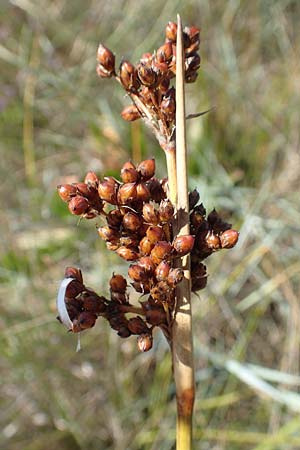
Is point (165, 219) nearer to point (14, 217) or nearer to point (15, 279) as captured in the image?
point (15, 279)

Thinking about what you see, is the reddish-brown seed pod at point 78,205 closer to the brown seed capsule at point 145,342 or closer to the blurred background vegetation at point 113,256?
the brown seed capsule at point 145,342

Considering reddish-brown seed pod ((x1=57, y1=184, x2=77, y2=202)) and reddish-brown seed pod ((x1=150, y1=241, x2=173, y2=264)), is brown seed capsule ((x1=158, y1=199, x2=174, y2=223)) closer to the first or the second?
reddish-brown seed pod ((x1=150, y1=241, x2=173, y2=264))

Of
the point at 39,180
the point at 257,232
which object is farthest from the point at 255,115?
the point at 39,180

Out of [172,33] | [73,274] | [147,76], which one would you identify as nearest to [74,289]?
[73,274]

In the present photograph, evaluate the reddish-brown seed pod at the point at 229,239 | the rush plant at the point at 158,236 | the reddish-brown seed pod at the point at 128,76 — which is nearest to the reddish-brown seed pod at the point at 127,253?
the rush plant at the point at 158,236

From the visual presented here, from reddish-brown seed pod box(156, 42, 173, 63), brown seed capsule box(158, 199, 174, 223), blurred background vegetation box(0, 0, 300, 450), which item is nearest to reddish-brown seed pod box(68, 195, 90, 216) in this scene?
brown seed capsule box(158, 199, 174, 223)

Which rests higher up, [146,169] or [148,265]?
[146,169]

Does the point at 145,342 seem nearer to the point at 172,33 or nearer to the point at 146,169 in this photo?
the point at 146,169
